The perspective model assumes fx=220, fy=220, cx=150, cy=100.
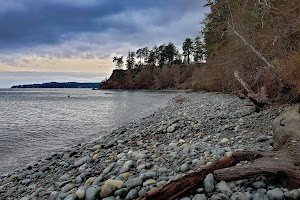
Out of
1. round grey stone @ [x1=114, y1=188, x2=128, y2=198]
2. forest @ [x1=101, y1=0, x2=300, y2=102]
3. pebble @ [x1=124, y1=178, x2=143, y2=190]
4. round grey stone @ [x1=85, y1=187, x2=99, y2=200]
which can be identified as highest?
forest @ [x1=101, y1=0, x2=300, y2=102]

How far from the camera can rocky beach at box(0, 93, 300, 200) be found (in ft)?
8.93

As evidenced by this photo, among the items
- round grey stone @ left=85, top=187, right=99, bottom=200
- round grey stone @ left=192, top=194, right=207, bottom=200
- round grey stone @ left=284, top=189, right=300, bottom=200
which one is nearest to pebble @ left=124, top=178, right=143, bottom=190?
round grey stone @ left=85, top=187, right=99, bottom=200

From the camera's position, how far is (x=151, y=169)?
4.10 meters

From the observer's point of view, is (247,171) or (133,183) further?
(133,183)

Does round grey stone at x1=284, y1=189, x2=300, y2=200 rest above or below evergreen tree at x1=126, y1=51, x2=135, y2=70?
below

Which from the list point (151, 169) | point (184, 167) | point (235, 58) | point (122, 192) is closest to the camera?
point (122, 192)

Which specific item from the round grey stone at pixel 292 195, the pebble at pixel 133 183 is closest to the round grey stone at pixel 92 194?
the pebble at pixel 133 183

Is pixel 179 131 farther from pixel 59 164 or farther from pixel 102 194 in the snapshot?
pixel 102 194

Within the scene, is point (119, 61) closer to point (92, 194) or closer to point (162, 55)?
point (162, 55)

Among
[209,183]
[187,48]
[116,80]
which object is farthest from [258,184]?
[116,80]

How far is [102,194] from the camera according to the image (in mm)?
3373

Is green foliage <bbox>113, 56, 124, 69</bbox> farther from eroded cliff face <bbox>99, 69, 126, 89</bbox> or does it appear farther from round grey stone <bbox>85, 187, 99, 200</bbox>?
round grey stone <bbox>85, 187, 99, 200</bbox>

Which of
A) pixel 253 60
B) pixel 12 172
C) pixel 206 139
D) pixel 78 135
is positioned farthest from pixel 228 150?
pixel 253 60

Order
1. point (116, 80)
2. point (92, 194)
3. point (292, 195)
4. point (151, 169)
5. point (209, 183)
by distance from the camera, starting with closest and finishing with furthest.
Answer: point (292, 195) < point (209, 183) < point (92, 194) < point (151, 169) < point (116, 80)
